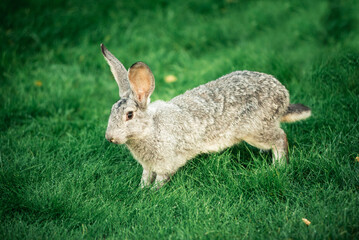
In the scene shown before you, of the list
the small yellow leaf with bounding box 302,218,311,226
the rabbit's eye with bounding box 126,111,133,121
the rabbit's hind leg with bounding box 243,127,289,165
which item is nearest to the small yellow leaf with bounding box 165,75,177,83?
the rabbit's hind leg with bounding box 243,127,289,165

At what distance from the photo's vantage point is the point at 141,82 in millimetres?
3848

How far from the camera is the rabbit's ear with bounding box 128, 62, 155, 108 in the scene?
373cm

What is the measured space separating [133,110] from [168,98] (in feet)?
5.50

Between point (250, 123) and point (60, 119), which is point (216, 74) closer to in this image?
point (250, 123)

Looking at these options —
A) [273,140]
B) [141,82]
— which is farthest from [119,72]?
[273,140]

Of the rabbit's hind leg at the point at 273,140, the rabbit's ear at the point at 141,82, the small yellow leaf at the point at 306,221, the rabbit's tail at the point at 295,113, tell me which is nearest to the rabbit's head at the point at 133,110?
the rabbit's ear at the point at 141,82

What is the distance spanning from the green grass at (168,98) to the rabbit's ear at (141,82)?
944 millimetres

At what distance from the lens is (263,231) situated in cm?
313

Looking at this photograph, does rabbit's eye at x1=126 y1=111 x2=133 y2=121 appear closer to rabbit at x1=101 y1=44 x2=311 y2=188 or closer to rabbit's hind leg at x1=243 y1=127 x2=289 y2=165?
rabbit at x1=101 y1=44 x2=311 y2=188

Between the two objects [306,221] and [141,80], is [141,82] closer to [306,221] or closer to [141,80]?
[141,80]

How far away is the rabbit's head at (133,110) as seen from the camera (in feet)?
12.2

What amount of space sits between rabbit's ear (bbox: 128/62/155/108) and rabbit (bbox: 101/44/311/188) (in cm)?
1

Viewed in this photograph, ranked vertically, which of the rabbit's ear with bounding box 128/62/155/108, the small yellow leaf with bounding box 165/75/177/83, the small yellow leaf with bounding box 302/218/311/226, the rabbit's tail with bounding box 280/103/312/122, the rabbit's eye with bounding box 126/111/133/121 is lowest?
the small yellow leaf with bounding box 302/218/311/226

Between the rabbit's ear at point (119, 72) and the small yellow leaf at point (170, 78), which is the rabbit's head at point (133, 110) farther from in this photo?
the small yellow leaf at point (170, 78)
